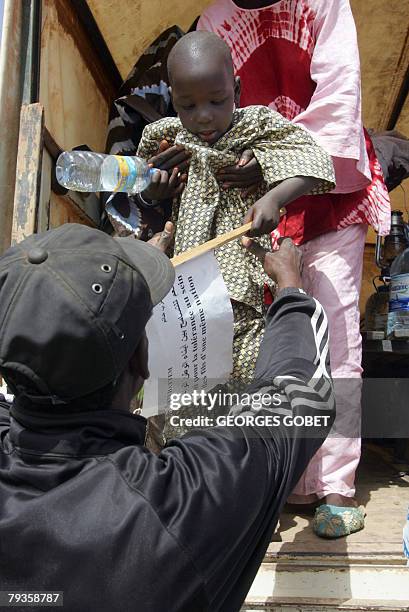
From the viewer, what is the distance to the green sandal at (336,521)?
1.76 metres

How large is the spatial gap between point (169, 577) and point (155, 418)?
3.56ft

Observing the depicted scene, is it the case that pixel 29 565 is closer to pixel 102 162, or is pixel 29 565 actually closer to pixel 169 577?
pixel 169 577

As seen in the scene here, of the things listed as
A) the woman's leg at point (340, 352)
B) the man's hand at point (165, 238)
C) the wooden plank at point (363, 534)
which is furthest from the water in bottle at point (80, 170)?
the wooden plank at point (363, 534)

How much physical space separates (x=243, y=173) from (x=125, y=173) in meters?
0.36

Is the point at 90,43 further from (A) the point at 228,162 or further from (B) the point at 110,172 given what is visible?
(A) the point at 228,162

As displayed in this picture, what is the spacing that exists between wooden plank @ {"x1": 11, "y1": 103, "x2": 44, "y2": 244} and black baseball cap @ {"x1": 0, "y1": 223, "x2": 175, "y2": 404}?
3.49 ft

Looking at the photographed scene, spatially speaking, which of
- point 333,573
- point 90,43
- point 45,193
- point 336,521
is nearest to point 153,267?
point 333,573

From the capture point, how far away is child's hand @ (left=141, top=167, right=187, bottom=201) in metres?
1.86

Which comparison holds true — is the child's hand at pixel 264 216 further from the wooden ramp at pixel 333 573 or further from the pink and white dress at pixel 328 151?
the wooden ramp at pixel 333 573

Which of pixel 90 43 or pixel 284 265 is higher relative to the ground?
pixel 90 43

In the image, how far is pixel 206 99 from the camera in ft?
5.71

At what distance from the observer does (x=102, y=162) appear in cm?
189

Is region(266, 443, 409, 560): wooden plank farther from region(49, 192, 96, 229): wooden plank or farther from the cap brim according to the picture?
region(49, 192, 96, 229): wooden plank

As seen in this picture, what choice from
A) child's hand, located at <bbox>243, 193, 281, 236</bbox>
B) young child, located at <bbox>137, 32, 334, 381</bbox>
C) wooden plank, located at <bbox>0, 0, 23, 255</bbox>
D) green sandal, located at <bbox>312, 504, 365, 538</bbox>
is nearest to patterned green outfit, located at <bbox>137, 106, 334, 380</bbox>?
young child, located at <bbox>137, 32, 334, 381</bbox>
